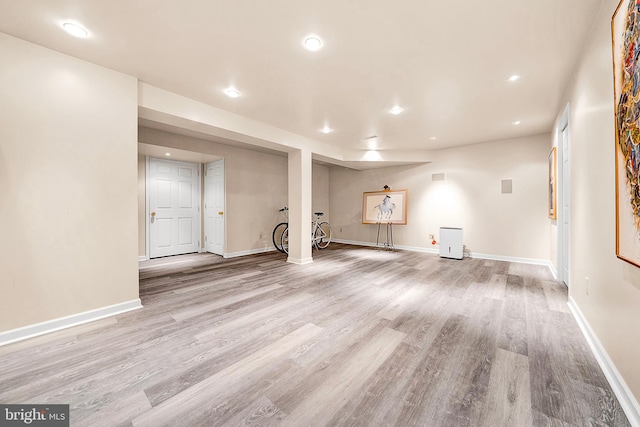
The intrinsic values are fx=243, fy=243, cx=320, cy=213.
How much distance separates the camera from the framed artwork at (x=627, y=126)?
1.14m

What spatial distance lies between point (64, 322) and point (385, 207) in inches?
242

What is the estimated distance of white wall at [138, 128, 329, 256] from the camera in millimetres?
5168

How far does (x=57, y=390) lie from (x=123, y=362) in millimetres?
327

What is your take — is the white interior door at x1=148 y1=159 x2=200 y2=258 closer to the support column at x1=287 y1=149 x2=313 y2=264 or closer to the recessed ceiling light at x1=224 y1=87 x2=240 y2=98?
the support column at x1=287 y1=149 x2=313 y2=264

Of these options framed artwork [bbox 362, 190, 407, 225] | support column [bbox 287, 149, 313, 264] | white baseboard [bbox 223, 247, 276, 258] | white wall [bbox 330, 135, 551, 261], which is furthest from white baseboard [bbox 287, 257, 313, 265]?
white wall [bbox 330, 135, 551, 261]

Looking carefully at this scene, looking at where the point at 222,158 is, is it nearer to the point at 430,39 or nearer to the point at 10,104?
the point at 10,104

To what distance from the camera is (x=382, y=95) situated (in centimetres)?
312

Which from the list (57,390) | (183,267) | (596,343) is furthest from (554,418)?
(183,267)

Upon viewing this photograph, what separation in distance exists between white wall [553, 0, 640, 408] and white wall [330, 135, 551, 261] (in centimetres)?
280

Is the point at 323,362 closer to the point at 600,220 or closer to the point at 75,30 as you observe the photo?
the point at 600,220

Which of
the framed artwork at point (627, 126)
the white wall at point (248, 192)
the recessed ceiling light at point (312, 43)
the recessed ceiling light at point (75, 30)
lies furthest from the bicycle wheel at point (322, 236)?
the framed artwork at point (627, 126)

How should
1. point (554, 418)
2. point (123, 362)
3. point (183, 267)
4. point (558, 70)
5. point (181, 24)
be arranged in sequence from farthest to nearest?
point (183, 267) → point (558, 70) → point (181, 24) → point (123, 362) → point (554, 418)

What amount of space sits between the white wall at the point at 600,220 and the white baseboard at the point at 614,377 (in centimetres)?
4

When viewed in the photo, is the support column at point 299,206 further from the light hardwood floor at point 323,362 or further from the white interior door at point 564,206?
the white interior door at point 564,206
